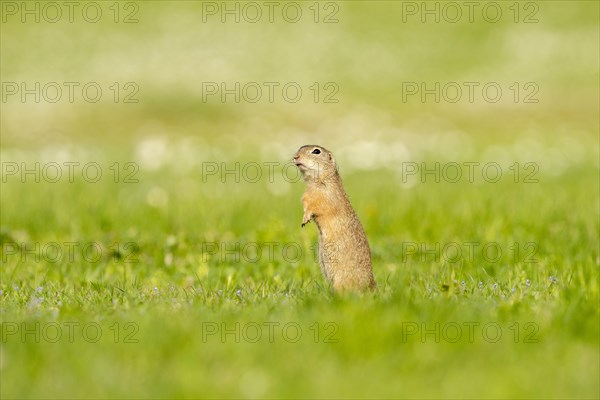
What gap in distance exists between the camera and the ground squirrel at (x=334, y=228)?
6.57 meters

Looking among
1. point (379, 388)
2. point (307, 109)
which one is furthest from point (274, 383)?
point (307, 109)

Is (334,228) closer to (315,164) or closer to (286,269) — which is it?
(315,164)

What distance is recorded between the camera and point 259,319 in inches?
211

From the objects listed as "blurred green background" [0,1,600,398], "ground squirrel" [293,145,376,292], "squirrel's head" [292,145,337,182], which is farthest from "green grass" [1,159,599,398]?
"squirrel's head" [292,145,337,182]

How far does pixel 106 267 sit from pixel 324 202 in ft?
9.37

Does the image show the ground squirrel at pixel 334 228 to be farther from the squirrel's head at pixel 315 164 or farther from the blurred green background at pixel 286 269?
the blurred green background at pixel 286 269

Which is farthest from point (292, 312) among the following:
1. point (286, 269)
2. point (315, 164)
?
point (286, 269)

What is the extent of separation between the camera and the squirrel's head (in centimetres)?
A: 689

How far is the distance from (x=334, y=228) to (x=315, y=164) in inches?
21.9

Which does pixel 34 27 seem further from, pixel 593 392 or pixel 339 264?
pixel 593 392

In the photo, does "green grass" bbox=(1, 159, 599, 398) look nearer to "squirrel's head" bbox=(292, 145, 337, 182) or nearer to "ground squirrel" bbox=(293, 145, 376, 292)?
"ground squirrel" bbox=(293, 145, 376, 292)

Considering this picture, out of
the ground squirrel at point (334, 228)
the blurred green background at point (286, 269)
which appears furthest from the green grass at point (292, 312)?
the ground squirrel at point (334, 228)

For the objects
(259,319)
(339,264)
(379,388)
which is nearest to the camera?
(379,388)

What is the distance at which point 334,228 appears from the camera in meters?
6.67
